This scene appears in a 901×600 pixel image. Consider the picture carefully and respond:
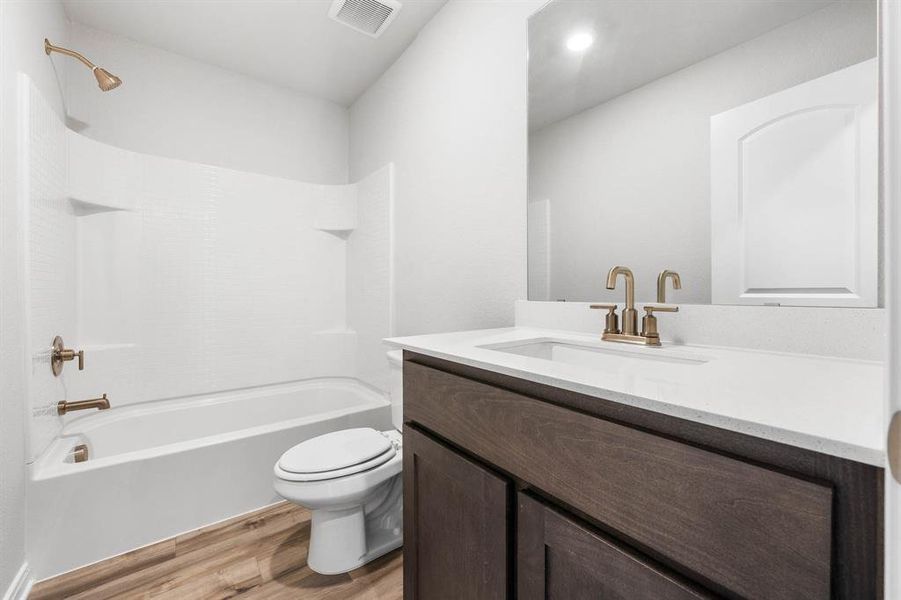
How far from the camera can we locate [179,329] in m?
2.27

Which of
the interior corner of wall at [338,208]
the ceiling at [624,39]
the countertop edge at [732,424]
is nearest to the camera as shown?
the countertop edge at [732,424]

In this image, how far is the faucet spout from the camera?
1082 mm

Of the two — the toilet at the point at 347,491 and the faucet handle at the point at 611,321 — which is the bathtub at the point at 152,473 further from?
the faucet handle at the point at 611,321

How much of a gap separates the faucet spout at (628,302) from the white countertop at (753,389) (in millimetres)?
78

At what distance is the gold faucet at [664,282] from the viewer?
3.52 feet

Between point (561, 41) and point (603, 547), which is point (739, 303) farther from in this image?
point (561, 41)

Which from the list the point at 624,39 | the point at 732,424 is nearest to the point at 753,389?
the point at 732,424

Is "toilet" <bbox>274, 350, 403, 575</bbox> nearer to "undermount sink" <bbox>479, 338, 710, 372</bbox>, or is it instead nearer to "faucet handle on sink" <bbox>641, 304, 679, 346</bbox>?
"undermount sink" <bbox>479, 338, 710, 372</bbox>

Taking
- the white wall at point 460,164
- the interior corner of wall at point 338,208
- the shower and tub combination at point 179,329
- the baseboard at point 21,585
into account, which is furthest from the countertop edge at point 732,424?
the interior corner of wall at point 338,208

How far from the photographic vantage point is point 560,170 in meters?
1.37

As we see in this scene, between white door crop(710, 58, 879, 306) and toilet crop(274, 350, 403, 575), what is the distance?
3.48 ft

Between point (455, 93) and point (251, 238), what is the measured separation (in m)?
1.57

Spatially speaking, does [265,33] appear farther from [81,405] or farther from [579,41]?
[81,405]

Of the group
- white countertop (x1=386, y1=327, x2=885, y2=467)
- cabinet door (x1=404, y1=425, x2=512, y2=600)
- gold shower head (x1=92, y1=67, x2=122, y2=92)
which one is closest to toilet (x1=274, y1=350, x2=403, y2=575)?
cabinet door (x1=404, y1=425, x2=512, y2=600)
